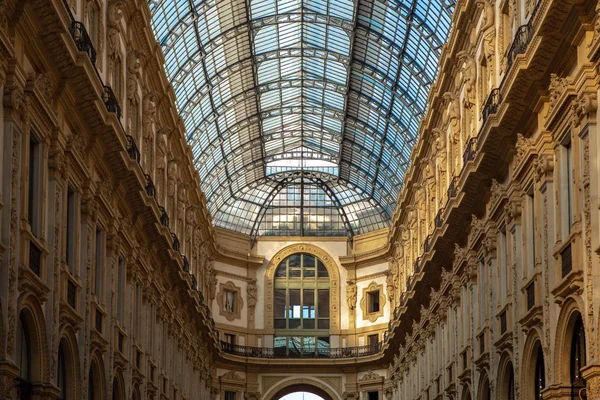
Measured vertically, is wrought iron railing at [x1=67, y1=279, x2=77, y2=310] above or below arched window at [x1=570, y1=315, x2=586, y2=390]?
above

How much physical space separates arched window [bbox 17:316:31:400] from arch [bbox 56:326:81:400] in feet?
12.2

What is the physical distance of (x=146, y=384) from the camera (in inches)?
1932

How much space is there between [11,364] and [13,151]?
4.89 metres

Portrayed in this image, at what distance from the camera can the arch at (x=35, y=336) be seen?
2864 cm

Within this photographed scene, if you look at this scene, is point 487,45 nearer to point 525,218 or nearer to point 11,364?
point 525,218

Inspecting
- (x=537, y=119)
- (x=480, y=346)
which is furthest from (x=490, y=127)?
(x=480, y=346)

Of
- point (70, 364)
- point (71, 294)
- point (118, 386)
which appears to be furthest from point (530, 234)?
point (118, 386)

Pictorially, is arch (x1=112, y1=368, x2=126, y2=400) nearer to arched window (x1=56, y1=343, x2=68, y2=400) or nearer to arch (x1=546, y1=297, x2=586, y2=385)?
arched window (x1=56, y1=343, x2=68, y2=400)

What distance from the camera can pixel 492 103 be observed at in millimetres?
38188

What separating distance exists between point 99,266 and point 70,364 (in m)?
5.83

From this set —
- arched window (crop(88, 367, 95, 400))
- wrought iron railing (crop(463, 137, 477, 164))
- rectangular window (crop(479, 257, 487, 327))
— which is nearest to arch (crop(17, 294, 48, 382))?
arched window (crop(88, 367, 95, 400))

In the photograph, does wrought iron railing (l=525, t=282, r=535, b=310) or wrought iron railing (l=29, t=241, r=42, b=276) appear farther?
wrought iron railing (l=525, t=282, r=535, b=310)

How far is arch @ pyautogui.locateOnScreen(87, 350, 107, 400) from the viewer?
38.0 meters

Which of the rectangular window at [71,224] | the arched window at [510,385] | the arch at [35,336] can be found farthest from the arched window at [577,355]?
the rectangular window at [71,224]
